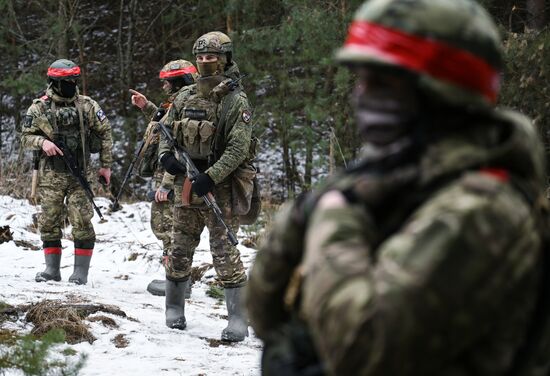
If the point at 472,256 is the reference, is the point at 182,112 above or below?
below

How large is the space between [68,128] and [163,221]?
143 cm

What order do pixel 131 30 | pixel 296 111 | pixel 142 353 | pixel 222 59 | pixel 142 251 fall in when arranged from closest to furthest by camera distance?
pixel 142 353
pixel 222 59
pixel 142 251
pixel 296 111
pixel 131 30

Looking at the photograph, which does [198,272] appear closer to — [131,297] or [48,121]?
[131,297]

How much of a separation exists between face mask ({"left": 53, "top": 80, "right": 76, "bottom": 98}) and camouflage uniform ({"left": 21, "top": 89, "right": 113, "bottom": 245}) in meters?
0.06

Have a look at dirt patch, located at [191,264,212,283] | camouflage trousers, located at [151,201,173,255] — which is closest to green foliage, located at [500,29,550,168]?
dirt patch, located at [191,264,212,283]

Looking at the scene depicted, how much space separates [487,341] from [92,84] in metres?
19.5

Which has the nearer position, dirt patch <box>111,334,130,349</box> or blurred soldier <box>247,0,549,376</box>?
blurred soldier <box>247,0,549,376</box>

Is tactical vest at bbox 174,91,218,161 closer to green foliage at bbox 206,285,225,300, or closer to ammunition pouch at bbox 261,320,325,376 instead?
green foliage at bbox 206,285,225,300

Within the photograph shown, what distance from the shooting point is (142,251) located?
33.8 feet

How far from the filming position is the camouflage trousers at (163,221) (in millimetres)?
8656

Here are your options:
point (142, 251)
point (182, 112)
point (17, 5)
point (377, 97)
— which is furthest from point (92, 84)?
point (377, 97)

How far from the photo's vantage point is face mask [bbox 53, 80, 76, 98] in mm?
8438

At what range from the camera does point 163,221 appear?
8.74 m

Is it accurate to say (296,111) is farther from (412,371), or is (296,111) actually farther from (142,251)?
(412,371)
